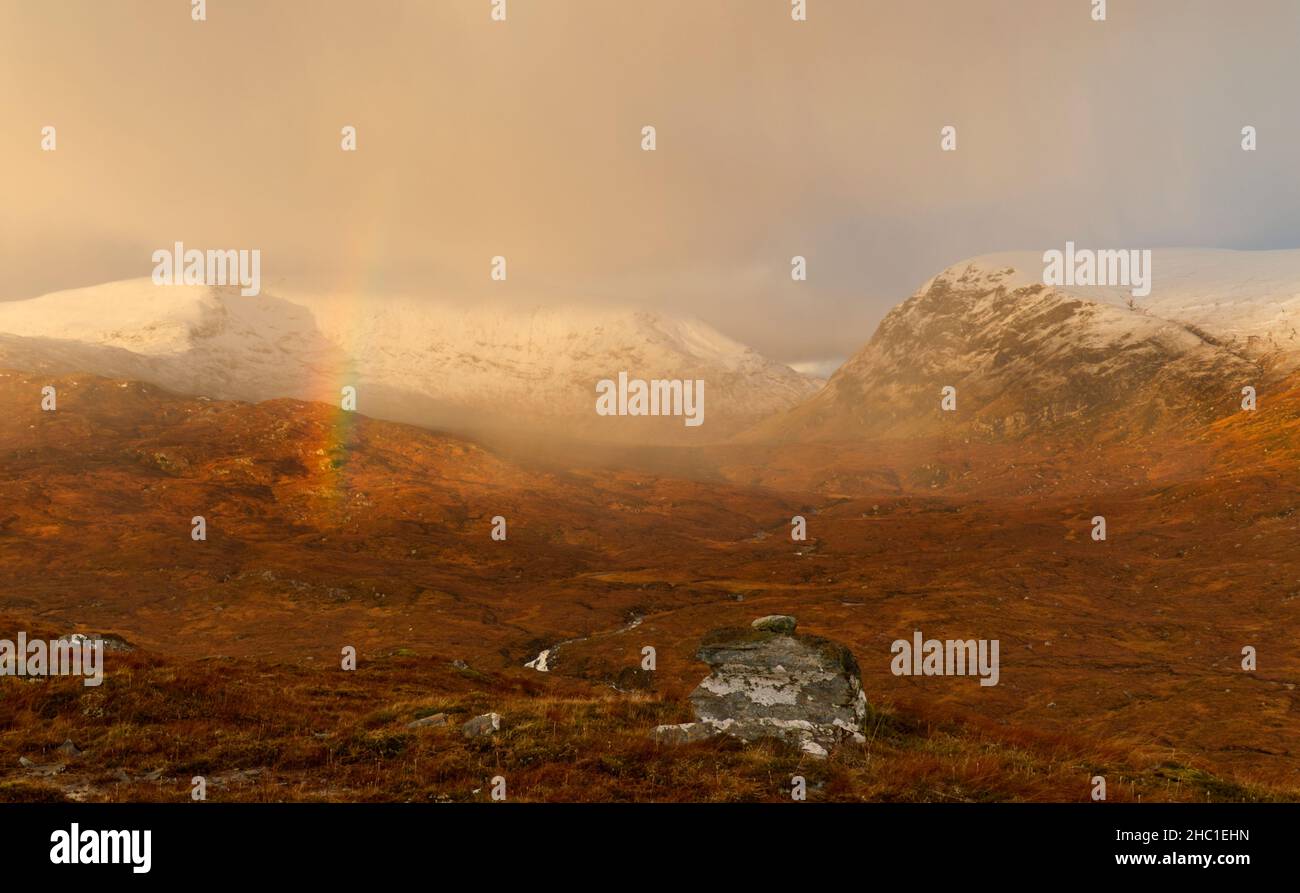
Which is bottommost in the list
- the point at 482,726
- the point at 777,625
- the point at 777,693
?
the point at 482,726

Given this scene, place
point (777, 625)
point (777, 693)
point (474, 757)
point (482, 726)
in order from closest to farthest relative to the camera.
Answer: point (474, 757)
point (482, 726)
point (777, 693)
point (777, 625)

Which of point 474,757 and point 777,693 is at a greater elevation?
point 777,693

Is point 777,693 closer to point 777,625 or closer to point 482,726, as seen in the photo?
point 777,625

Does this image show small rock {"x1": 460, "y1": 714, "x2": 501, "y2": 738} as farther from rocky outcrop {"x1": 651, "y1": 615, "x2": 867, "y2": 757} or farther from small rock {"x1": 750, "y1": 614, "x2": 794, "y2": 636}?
small rock {"x1": 750, "y1": 614, "x2": 794, "y2": 636}

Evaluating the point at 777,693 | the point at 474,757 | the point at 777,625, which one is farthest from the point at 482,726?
the point at 777,625

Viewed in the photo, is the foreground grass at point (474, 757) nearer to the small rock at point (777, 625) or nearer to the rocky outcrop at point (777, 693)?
the rocky outcrop at point (777, 693)
